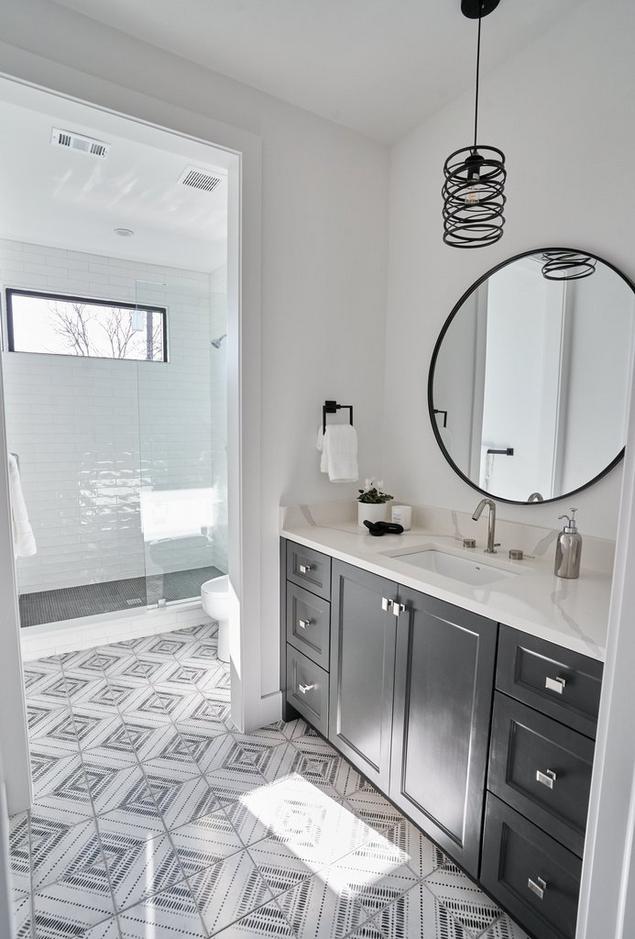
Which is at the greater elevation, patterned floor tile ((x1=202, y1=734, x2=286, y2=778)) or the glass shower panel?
the glass shower panel

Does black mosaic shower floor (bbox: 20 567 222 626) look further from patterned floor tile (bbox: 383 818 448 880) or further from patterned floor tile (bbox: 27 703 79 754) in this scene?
patterned floor tile (bbox: 383 818 448 880)

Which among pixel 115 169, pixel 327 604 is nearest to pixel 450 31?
pixel 115 169

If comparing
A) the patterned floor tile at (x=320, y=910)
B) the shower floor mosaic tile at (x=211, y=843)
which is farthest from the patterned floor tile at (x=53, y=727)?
the patterned floor tile at (x=320, y=910)

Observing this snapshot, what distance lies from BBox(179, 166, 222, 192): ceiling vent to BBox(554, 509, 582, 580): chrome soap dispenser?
7.39ft

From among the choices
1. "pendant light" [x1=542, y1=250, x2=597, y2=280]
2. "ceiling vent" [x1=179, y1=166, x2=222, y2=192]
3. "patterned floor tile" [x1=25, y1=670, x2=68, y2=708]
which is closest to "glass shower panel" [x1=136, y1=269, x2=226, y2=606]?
"patterned floor tile" [x1=25, y1=670, x2=68, y2=708]

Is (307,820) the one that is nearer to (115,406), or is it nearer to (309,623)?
(309,623)

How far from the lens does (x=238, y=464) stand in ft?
6.89

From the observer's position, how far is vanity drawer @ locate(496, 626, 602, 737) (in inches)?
43.7

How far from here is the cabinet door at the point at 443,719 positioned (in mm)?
1369

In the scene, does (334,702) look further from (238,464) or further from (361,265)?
(361,265)

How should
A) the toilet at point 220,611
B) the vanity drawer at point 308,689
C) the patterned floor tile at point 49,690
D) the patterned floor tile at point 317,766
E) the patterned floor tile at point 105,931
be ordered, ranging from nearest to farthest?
the patterned floor tile at point 105,931
the patterned floor tile at point 317,766
the vanity drawer at point 308,689
the patterned floor tile at point 49,690
the toilet at point 220,611

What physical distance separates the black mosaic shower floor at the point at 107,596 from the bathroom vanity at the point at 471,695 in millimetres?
1595

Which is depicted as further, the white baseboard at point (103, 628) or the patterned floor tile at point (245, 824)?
the white baseboard at point (103, 628)

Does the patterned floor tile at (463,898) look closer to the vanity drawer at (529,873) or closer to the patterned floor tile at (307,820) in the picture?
the vanity drawer at (529,873)
